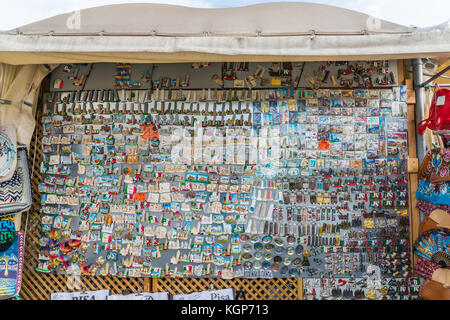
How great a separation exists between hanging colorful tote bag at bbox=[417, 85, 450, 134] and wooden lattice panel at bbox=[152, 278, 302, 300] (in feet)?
7.63

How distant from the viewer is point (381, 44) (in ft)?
12.1

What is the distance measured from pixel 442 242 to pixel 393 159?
3.46ft

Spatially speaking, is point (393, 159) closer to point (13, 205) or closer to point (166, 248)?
point (166, 248)

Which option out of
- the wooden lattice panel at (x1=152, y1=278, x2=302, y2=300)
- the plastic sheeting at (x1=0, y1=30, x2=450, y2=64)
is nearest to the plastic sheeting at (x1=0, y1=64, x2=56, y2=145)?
the plastic sheeting at (x1=0, y1=30, x2=450, y2=64)

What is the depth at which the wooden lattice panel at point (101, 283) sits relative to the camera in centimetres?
479

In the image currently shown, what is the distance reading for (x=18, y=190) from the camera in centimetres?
462

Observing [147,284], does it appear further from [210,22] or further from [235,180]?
[210,22]

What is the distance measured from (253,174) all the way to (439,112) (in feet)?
7.00

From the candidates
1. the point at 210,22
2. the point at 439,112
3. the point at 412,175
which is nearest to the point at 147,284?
the point at 210,22

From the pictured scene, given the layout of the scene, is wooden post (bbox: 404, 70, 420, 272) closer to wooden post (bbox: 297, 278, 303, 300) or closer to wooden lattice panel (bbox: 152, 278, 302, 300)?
wooden post (bbox: 297, 278, 303, 300)

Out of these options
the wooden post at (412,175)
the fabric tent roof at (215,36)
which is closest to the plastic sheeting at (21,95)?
the fabric tent roof at (215,36)

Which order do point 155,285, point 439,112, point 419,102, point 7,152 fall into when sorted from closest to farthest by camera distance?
point 439,112
point 7,152
point 419,102
point 155,285

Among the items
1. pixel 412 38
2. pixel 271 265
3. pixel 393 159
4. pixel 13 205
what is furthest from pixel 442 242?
pixel 13 205

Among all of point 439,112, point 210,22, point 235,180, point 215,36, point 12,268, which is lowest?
point 12,268
